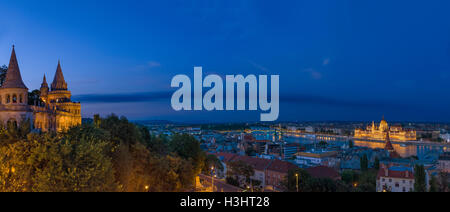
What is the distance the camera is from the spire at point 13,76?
18.9 metres

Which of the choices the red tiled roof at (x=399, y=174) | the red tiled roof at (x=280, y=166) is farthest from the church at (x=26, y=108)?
the red tiled roof at (x=399, y=174)

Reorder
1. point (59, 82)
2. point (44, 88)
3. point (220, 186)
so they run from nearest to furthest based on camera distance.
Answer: point (220, 186)
point (44, 88)
point (59, 82)

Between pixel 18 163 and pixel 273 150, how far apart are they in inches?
2180

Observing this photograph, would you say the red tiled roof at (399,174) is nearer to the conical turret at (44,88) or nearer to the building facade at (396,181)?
the building facade at (396,181)

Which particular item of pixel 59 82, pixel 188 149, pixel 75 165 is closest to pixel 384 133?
pixel 188 149

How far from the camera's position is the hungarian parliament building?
107 m

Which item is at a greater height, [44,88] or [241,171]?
[44,88]

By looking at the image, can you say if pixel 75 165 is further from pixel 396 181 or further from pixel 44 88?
pixel 396 181

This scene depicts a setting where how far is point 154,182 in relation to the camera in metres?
17.0

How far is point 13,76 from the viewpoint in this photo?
753 inches

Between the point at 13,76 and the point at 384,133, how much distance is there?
116 m

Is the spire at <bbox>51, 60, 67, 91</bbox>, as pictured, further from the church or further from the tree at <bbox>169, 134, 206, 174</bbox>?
the tree at <bbox>169, 134, 206, 174</bbox>
